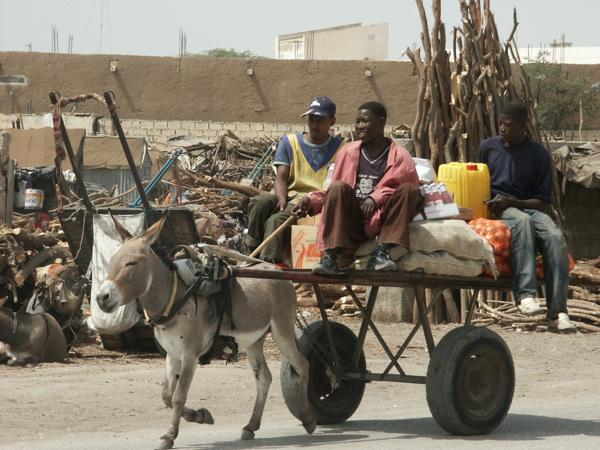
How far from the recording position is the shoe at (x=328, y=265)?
25.1ft

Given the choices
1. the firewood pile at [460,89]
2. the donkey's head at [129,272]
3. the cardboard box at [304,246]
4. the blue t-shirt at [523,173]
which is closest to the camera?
the donkey's head at [129,272]

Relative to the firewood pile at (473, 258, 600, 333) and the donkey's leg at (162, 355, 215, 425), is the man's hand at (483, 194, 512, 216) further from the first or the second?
the firewood pile at (473, 258, 600, 333)

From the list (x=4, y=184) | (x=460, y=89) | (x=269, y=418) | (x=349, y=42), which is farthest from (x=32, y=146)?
(x=349, y=42)

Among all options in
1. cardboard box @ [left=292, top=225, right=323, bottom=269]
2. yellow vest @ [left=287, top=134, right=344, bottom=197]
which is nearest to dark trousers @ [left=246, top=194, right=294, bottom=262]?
cardboard box @ [left=292, top=225, right=323, bottom=269]

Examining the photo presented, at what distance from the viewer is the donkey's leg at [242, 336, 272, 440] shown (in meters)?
7.93

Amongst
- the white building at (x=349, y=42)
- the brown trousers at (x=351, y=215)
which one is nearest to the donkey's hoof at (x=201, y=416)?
the brown trousers at (x=351, y=215)

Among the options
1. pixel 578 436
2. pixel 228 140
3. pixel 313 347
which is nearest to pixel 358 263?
pixel 313 347

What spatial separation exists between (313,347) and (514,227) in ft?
5.58

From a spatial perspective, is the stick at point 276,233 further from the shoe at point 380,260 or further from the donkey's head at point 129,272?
the donkey's head at point 129,272

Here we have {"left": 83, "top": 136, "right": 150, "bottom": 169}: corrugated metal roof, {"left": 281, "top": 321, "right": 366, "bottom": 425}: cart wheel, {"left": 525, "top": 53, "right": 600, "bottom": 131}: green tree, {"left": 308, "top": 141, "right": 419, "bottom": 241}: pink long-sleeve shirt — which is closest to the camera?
{"left": 308, "top": 141, "right": 419, "bottom": 241}: pink long-sleeve shirt

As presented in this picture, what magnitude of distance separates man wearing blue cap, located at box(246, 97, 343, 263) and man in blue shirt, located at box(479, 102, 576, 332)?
123 cm

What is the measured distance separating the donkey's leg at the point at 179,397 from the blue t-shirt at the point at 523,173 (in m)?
2.87

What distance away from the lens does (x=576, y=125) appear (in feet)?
120

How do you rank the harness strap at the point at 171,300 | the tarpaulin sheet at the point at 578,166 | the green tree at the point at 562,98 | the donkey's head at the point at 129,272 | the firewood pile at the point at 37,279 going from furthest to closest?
the green tree at the point at 562,98
the tarpaulin sheet at the point at 578,166
the firewood pile at the point at 37,279
the harness strap at the point at 171,300
the donkey's head at the point at 129,272
